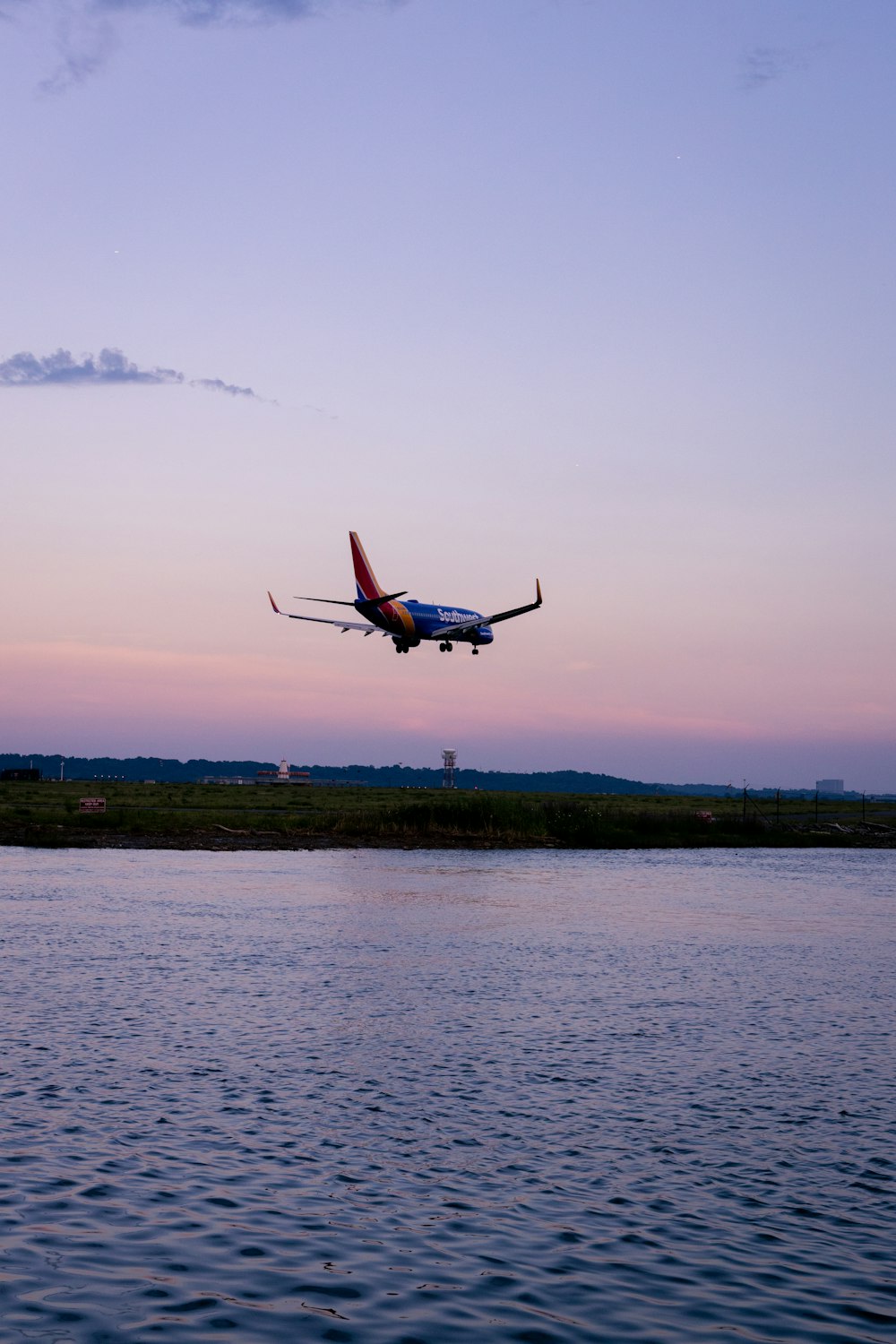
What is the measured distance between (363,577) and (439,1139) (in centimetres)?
6818

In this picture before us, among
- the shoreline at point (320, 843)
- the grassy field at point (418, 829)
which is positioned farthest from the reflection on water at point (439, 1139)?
the grassy field at point (418, 829)

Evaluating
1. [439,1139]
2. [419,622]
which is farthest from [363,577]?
[439,1139]

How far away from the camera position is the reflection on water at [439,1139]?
39.1ft

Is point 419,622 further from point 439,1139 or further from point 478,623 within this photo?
point 439,1139

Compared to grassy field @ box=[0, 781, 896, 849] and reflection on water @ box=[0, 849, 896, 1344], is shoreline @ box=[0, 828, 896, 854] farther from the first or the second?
reflection on water @ box=[0, 849, 896, 1344]

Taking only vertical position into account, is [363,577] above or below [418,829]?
above

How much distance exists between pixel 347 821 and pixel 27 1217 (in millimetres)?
74158

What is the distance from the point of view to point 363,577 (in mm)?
84438

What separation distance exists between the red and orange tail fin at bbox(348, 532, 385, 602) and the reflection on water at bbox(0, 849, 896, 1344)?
Result: 46992 mm

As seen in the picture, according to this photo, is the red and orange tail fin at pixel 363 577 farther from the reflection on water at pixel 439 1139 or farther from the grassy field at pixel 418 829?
the reflection on water at pixel 439 1139

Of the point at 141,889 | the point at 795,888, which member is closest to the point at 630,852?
the point at 795,888

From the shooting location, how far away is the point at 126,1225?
1368 cm

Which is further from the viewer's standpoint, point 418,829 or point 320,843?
point 418,829

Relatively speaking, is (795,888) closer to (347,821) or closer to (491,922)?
(491,922)
